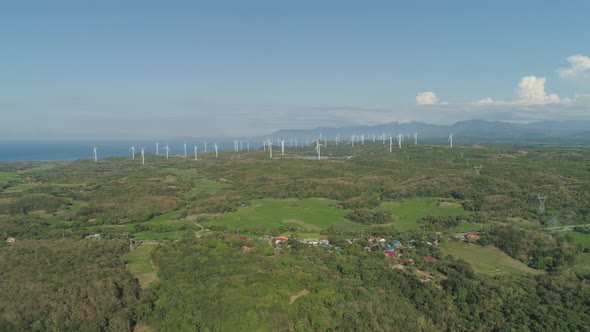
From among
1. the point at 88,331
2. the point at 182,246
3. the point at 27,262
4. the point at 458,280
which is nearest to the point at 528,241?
the point at 458,280

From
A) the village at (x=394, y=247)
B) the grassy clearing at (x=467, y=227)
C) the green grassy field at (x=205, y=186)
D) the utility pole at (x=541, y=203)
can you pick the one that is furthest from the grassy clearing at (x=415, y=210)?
the green grassy field at (x=205, y=186)

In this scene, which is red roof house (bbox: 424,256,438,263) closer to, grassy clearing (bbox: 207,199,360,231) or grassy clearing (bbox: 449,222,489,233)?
grassy clearing (bbox: 449,222,489,233)

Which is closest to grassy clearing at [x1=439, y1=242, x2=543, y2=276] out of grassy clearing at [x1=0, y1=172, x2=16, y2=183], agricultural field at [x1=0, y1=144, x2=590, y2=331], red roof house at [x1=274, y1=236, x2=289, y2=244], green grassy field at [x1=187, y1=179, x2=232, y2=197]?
agricultural field at [x1=0, y1=144, x2=590, y2=331]

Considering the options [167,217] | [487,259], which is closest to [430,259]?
[487,259]

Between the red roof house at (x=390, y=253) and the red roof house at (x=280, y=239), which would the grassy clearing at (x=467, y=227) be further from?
the red roof house at (x=280, y=239)

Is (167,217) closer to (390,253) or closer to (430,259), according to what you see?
(390,253)

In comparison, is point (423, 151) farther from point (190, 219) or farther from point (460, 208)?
point (190, 219)
